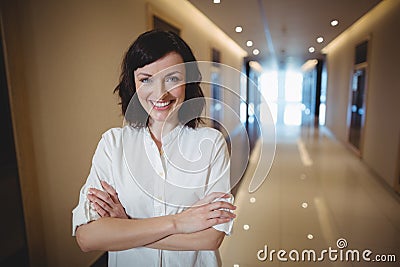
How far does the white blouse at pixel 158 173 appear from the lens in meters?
0.84

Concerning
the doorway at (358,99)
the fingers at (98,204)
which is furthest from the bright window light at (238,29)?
the doorway at (358,99)

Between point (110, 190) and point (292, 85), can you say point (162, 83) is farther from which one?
point (292, 85)

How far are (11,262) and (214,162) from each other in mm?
1052

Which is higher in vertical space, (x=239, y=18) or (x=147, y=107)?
(x=239, y=18)

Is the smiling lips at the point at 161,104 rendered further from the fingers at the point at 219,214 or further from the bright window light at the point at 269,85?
the bright window light at the point at 269,85

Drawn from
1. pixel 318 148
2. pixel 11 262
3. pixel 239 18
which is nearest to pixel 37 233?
pixel 11 262

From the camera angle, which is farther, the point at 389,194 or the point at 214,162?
the point at 389,194

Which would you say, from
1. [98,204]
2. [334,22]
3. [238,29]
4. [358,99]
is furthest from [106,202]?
[358,99]

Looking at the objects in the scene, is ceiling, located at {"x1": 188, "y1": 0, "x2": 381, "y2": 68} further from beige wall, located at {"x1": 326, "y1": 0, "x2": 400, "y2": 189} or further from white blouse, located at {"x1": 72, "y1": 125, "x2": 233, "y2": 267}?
white blouse, located at {"x1": 72, "y1": 125, "x2": 233, "y2": 267}

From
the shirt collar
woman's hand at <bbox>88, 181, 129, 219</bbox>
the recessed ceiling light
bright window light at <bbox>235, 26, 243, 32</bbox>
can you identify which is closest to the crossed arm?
woman's hand at <bbox>88, 181, 129, 219</bbox>

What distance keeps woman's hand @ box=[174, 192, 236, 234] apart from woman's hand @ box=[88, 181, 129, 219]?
0.18 meters

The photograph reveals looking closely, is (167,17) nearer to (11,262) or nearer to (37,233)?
(37,233)

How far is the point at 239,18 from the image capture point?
5.62 ft

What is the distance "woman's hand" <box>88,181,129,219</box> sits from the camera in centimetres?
81
